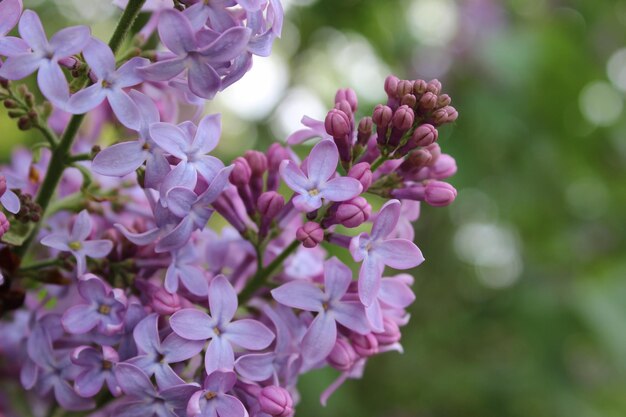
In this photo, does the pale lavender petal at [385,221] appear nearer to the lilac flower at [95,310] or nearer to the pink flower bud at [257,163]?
the pink flower bud at [257,163]

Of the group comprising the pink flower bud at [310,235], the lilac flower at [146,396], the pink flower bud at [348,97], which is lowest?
the lilac flower at [146,396]

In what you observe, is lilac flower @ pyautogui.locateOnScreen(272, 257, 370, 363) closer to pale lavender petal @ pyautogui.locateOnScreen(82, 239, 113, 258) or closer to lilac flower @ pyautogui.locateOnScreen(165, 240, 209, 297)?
lilac flower @ pyautogui.locateOnScreen(165, 240, 209, 297)

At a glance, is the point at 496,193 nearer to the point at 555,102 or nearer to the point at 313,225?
the point at 555,102

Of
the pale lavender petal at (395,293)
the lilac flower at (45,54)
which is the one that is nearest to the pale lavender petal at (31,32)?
the lilac flower at (45,54)

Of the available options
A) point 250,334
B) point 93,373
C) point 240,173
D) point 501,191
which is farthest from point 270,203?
point 501,191

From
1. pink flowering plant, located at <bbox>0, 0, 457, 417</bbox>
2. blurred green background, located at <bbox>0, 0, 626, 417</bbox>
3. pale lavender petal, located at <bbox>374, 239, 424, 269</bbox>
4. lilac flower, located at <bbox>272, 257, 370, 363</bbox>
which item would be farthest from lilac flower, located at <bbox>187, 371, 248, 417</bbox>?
blurred green background, located at <bbox>0, 0, 626, 417</bbox>

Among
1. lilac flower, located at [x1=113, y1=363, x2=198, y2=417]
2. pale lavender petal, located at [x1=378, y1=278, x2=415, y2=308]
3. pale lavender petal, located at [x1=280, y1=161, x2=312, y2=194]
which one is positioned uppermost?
pale lavender petal, located at [x1=280, y1=161, x2=312, y2=194]

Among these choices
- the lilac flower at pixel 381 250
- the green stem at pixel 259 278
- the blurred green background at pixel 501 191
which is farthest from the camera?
the blurred green background at pixel 501 191
